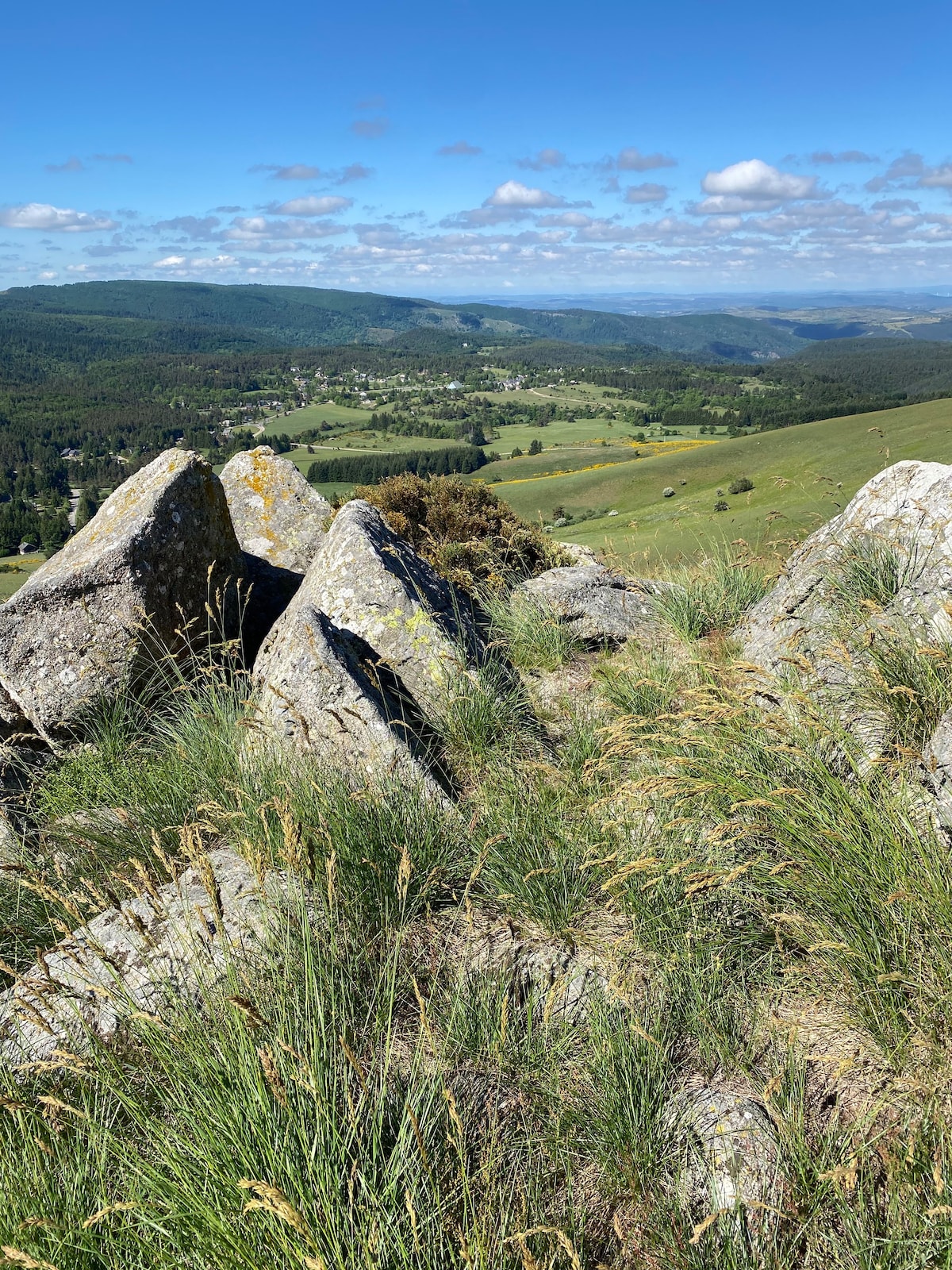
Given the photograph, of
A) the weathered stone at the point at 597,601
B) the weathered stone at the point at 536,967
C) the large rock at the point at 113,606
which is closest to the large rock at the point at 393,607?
the large rock at the point at 113,606

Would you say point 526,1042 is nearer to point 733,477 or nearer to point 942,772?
point 942,772

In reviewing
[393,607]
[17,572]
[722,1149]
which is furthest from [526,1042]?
[17,572]

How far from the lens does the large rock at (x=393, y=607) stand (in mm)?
6977

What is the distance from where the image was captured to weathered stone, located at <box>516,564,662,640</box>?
9.32m

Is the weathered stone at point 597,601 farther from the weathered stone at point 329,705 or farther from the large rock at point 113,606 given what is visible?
the large rock at point 113,606

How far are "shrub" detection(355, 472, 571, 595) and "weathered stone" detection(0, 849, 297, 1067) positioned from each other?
9.36m

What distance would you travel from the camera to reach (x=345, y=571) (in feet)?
25.7

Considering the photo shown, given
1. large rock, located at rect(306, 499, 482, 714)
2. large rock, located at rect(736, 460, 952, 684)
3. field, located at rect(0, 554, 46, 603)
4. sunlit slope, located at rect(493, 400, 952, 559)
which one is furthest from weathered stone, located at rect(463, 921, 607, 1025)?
field, located at rect(0, 554, 46, 603)

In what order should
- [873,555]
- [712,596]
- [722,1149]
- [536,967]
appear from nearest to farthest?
[722,1149]
[536,967]
[873,555]
[712,596]

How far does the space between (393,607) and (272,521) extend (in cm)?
543

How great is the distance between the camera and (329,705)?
19.3ft

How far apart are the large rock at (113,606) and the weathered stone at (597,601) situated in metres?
4.14

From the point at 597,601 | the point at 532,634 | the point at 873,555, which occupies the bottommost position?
the point at 532,634

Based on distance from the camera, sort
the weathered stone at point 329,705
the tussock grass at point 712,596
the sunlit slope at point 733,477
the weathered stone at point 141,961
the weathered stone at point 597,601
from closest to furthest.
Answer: the weathered stone at point 141,961, the weathered stone at point 329,705, the tussock grass at point 712,596, the weathered stone at point 597,601, the sunlit slope at point 733,477
